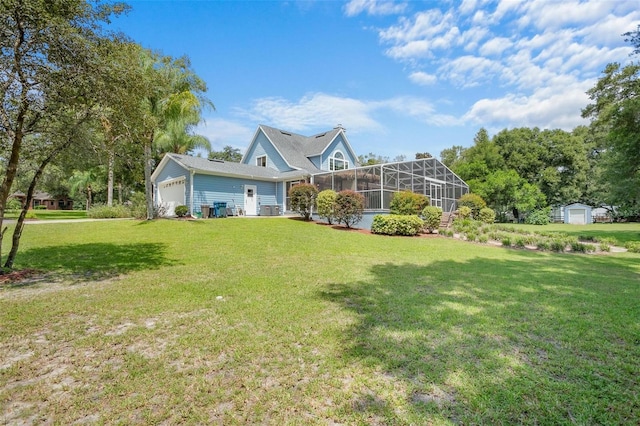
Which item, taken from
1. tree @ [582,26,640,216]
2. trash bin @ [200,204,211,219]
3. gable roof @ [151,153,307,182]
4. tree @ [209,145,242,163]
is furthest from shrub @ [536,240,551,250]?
tree @ [209,145,242,163]

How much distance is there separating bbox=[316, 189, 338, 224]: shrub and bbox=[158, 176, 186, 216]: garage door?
922 centimetres

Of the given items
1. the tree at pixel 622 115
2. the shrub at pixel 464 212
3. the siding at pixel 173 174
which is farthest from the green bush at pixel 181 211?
the tree at pixel 622 115

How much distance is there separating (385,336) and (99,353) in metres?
3.09

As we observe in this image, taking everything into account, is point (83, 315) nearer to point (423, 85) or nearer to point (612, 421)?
point (612, 421)

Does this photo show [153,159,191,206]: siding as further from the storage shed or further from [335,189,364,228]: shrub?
the storage shed

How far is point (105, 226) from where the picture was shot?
13.9 meters

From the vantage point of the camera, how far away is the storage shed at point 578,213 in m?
32.5

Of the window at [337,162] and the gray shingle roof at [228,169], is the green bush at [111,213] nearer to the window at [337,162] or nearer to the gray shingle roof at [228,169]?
the gray shingle roof at [228,169]

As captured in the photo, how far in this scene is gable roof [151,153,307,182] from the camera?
18.7 m

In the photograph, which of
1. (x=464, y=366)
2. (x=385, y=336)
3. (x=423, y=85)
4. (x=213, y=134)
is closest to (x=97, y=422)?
(x=385, y=336)

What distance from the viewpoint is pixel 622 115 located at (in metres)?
12.9

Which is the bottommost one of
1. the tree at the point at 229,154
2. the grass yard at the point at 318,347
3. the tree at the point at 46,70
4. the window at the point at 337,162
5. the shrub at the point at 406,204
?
the grass yard at the point at 318,347

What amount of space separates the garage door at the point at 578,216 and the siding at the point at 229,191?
107 ft

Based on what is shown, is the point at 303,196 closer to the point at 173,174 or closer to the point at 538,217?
the point at 173,174
